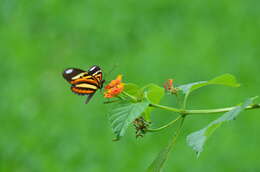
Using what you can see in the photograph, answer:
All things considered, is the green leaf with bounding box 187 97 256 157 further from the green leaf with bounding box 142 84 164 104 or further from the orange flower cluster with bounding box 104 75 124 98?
the orange flower cluster with bounding box 104 75 124 98

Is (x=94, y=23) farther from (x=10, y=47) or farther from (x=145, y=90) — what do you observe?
(x=145, y=90)

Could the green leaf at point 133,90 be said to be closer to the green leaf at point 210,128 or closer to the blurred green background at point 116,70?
the green leaf at point 210,128

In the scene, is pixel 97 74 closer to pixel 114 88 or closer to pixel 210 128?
pixel 114 88

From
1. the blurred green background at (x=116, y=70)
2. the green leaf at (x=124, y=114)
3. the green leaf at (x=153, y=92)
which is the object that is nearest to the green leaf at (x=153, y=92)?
the green leaf at (x=153, y=92)

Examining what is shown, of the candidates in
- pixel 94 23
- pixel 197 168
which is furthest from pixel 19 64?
pixel 197 168

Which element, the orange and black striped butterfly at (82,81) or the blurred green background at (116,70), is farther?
the blurred green background at (116,70)

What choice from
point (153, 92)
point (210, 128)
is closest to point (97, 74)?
point (153, 92)
